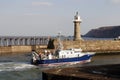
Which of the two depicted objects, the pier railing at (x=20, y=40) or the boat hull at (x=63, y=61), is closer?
the boat hull at (x=63, y=61)

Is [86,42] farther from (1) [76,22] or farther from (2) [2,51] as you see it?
(2) [2,51]

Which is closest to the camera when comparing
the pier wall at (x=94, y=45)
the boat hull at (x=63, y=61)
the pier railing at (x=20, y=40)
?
the boat hull at (x=63, y=61)

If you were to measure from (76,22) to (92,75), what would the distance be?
146ft

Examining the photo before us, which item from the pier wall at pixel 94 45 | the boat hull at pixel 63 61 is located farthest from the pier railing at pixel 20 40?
the boat hull at pixel 63 61

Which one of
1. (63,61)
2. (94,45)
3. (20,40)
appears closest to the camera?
(63,61)

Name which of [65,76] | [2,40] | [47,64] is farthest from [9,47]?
[65,76]

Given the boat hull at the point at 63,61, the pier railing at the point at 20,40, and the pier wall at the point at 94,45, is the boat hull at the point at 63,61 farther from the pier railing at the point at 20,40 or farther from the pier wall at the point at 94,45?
the pier railing at the point at 20,40

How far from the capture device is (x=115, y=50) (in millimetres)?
77875

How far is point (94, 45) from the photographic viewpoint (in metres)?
76.4

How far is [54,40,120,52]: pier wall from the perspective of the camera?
7319 cm

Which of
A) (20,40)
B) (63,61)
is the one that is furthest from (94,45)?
(20,40)

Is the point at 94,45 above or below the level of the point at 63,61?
above

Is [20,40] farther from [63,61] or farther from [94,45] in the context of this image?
[63,61]

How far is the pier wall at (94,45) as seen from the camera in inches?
2881
